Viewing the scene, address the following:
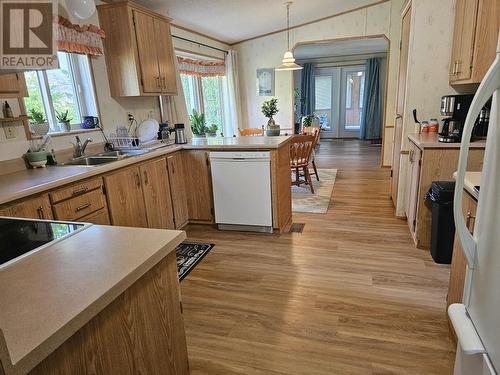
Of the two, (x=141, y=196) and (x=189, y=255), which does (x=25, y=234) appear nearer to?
(x=141, y=196)

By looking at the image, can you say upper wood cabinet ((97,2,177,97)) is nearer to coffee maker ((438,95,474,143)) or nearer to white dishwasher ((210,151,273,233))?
white dishwasher ((210,151,273,233))

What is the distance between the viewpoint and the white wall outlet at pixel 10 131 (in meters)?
2.27

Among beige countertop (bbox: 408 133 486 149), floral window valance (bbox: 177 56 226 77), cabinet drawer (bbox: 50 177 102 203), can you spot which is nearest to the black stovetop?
cabinet drawer (bbox: 50 177 102 203)

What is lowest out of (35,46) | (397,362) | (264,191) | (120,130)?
(397,362)

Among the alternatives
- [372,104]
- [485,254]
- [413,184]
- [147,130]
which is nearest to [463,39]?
[413,184]

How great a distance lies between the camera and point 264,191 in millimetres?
3086

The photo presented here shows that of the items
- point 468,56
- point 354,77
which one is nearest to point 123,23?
point 468,56

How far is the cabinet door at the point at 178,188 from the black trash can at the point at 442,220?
7.46ft

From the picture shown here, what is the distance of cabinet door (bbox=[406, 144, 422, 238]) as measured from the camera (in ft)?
9.29

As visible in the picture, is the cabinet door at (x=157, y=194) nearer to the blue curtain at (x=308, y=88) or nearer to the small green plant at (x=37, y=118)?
the small green plant at (x=37, y=118)

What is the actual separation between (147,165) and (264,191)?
1.09 meters

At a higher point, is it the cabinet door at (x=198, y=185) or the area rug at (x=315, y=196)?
the cabinet door at (x=198, y=185)

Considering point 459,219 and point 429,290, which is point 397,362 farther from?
point 459,219

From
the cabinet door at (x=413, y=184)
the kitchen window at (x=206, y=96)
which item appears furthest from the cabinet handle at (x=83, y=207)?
the kitchen window at (x=206, y=96)
